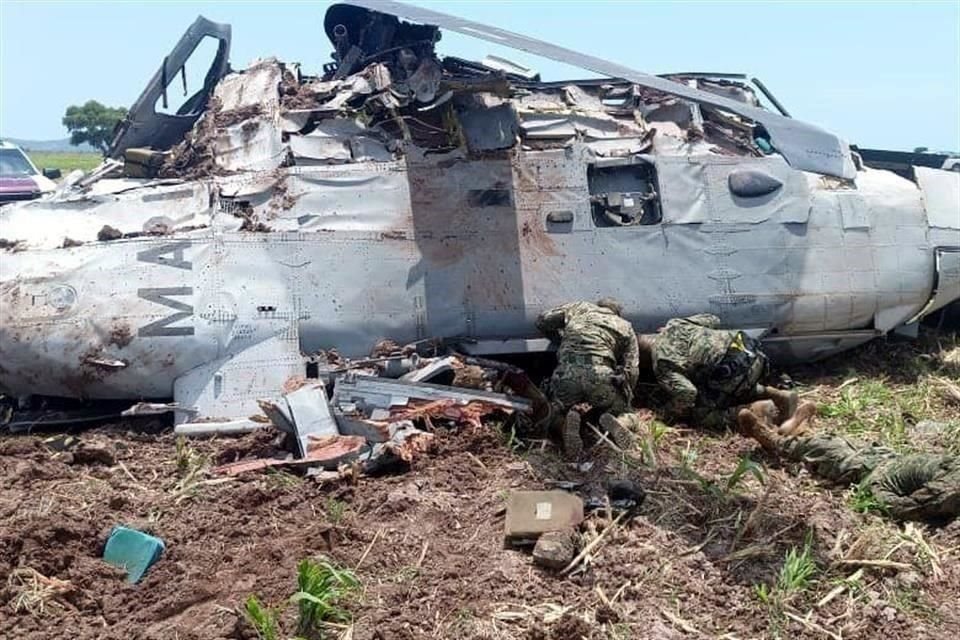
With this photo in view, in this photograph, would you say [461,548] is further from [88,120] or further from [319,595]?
[88,120]

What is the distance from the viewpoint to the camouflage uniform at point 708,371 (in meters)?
6.63

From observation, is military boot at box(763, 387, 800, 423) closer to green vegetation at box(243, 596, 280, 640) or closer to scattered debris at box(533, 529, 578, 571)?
scattered debris at box(533, 529, 578, 571)

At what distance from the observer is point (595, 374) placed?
620 cm

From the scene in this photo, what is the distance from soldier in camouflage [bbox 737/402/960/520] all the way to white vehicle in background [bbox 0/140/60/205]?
10.8 metres

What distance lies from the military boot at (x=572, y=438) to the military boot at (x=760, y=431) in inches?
40.0

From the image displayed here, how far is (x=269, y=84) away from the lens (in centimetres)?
821

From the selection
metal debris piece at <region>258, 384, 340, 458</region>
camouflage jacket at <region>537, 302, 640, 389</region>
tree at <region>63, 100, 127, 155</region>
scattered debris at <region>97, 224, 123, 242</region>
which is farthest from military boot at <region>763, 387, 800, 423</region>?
tree at <region>63, 100, 127, 155</region>

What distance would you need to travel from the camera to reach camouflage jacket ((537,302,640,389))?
6301 millimetres

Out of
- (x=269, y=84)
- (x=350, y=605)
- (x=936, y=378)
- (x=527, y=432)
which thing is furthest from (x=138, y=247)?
(x=936, y=378)

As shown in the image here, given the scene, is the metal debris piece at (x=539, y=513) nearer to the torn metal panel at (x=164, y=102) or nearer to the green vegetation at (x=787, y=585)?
the green vegetation at (x=787, y=585)

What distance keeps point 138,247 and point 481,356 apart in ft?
7.97

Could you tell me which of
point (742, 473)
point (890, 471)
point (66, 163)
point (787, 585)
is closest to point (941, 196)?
point (890, 471)

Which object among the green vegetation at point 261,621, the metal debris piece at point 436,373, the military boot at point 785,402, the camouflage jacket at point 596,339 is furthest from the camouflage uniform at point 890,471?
the green vegetation at point 261,621

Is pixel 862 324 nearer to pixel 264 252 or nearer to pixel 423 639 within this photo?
pixel 264 252
